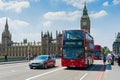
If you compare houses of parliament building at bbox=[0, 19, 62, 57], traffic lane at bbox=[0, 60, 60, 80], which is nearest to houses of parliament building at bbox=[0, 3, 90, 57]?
houses of parliament building at bbox=[0, 19, 62, 57]

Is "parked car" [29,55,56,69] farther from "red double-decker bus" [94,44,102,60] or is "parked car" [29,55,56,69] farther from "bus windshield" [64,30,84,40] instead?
"red double-decker bus" [94,44,102,60]

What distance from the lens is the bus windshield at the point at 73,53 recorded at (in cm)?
2581

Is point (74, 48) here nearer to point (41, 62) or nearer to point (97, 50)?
point (41, 62)

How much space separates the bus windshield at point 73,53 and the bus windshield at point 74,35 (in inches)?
41.0

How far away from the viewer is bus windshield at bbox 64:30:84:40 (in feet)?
84.4

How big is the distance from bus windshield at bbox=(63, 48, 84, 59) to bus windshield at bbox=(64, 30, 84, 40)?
104 cm

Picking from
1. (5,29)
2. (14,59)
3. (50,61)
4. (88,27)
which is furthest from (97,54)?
(5,29)

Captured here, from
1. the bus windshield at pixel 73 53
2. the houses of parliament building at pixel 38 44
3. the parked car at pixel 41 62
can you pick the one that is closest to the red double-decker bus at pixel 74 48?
the bus windshield at pixel 73 53

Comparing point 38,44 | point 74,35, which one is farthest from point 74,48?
point 38,44

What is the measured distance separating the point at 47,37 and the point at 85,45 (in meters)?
143

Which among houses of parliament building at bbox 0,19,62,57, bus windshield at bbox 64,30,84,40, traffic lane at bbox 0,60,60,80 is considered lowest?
traffic lane at bbox 0,60,60,80

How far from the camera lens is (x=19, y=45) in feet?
620

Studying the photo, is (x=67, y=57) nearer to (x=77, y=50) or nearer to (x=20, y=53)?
(x=77, y=50)

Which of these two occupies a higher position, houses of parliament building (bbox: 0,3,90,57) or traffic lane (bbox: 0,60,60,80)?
houses of parliament building (bbox: 0,3,90,57)
